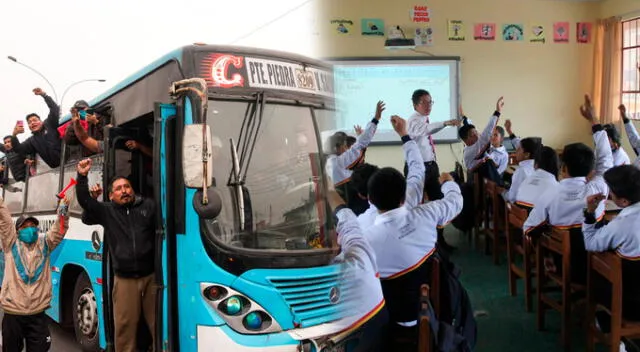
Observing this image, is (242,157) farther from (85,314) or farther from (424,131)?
(85,314)

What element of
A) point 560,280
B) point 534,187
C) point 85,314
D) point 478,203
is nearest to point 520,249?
point 534,187

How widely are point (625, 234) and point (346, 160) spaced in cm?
144

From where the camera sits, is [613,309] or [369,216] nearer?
[369,216]

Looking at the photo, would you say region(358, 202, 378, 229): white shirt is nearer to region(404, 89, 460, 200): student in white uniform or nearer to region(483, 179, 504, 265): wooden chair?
region(404, 89, 460, 200): student in white uniform

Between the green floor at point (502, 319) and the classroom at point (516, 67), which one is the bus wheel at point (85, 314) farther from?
the green floor at point (502, 319)

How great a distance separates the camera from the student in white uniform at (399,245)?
139 cm

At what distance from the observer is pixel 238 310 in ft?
5.56

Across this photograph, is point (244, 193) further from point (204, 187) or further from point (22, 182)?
point (22, 182)

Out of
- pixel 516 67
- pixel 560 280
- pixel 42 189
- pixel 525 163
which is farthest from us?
pixel 516 67

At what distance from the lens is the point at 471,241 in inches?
165

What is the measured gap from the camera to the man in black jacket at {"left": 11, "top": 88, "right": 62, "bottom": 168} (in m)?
3.18

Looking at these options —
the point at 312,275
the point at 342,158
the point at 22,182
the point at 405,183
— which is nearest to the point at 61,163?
the point at 22,182

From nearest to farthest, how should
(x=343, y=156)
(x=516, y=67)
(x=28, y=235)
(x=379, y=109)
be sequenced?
(x=343, y=156) < (x=379, y=109) < (x=28, y=235) < (x=516, y=67)

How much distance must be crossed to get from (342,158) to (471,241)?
3.49 metres
